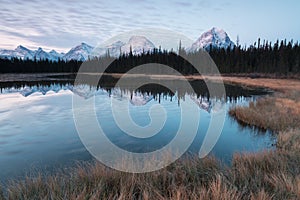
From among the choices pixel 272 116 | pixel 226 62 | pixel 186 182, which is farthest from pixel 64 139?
pixel 226 62

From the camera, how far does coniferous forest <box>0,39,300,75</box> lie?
213ft

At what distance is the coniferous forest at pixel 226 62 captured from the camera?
65062 millimetres

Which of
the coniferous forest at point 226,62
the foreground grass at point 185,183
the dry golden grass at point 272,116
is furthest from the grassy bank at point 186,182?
the coniferous forest at point 226,62

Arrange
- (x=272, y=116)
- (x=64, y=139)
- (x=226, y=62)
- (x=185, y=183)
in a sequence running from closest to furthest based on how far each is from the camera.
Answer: (x=185, y=183), (x=64, y=139), (x=272, y=116), (x=226, y=62)

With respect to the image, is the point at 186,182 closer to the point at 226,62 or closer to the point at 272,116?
the point at 272,116

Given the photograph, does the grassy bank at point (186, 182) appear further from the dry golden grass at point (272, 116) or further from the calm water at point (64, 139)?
the dry golden grass at point (272, 116)

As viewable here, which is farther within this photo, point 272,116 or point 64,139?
point 272,116

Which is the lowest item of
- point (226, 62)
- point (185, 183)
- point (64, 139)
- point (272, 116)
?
point (64, 139)

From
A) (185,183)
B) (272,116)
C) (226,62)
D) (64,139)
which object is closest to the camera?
(185,183)

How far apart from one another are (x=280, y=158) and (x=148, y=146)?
5.72m

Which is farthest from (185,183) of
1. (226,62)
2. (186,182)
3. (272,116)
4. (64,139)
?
(226,62)

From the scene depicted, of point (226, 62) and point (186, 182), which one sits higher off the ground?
point (226, 62)

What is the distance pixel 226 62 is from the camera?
78.2 metres

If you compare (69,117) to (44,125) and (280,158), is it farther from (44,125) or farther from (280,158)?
(280,158)
